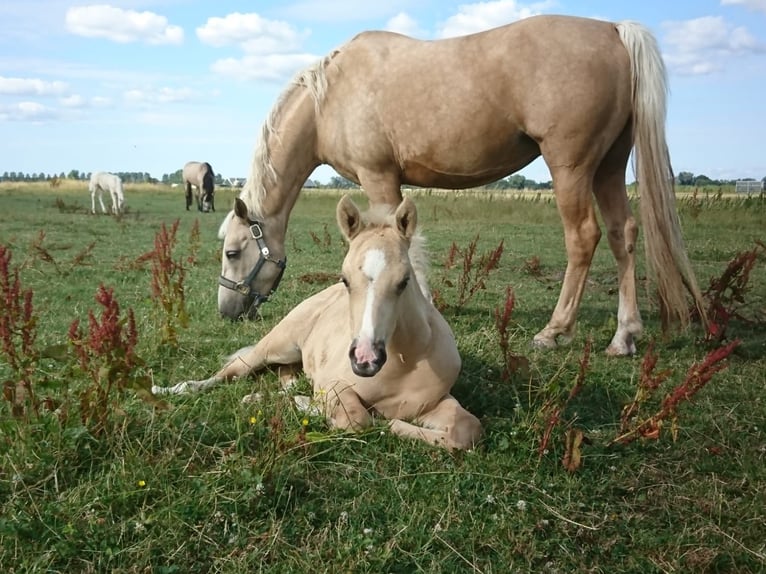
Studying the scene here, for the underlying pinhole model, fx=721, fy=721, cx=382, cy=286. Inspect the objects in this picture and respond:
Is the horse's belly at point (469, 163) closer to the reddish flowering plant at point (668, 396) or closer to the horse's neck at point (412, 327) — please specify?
the horse's neck at point (412, 327)

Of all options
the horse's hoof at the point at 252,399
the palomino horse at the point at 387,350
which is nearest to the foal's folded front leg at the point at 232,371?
the palomino horse at the point at 387,350

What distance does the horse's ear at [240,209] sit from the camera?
231 inches

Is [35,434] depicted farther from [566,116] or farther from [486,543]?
[566,116]

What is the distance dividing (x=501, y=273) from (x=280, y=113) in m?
4.00

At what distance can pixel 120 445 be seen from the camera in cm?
288

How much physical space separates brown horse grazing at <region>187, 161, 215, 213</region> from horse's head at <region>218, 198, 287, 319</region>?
63.3ft

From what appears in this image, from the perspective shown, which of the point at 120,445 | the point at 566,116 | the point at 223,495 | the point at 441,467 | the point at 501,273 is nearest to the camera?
the point at 223,495

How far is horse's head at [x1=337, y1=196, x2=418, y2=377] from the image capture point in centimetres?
297

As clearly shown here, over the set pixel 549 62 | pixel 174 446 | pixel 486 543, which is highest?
pixel 549 62

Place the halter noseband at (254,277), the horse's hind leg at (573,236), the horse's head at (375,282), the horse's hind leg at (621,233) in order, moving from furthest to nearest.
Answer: the halter noseband at (254,277) < the horse's hind leg at (621,233) < the horse's hind leg at (573,236) < the horse's head at (375,282)

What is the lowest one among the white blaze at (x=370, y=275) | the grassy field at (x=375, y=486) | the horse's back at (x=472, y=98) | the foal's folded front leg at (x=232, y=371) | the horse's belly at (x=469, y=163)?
the grassy field at (x=375, y=486)

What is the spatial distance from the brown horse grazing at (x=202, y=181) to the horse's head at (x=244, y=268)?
19.3m

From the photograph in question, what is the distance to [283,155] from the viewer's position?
6016 mm

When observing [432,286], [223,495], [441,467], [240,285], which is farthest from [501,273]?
[223,495]
